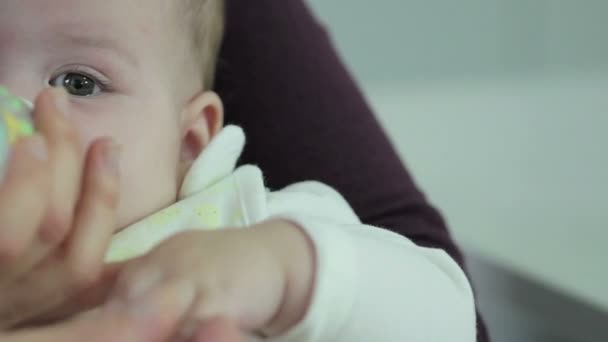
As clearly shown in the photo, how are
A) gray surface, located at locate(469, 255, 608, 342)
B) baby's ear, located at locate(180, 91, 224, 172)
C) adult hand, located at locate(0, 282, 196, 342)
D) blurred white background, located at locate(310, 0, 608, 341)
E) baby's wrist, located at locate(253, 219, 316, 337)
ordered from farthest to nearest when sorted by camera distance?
blurred white background, located at locate(310, 0, 608, 341) → gray surface, located at locate(469, 255, 608, 342) → baby's ear, located at locate(180, 91, 224, 172) → baby's wrist, located at locate(253, 219, 316, 337) → adult hand, located at locate(0, 282, 196, 342)

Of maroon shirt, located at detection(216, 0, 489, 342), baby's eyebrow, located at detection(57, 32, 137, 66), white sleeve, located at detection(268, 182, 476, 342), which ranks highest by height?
baby's eyebrow, located at detection(57, 32, 137, 66)

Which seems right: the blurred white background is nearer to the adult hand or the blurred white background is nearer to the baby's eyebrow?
the baby's eyebrow

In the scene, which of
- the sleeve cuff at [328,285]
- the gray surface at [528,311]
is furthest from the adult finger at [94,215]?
the gray surface at [528,311]

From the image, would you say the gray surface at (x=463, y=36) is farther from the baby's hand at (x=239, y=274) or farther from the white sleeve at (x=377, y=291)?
the baby's hand at (x=239, y=274)

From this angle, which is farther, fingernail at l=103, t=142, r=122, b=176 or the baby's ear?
the baby's ear

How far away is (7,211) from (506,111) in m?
1.43

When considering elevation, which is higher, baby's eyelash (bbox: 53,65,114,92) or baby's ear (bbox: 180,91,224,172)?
baby's eyelash (bbox: 53,65,114,92)

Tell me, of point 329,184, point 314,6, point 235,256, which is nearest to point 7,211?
point 235,256

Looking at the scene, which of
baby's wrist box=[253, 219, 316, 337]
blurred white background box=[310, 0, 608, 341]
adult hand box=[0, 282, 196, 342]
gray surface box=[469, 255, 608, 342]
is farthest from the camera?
blurred white background box=[310, 0, 608, 341]

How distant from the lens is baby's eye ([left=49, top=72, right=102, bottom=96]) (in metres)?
0.63

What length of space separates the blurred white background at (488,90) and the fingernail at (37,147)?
1071 millimetres

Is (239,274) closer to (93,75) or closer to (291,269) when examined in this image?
(291,269)

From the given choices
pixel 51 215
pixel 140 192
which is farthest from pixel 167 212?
pixel 51 215

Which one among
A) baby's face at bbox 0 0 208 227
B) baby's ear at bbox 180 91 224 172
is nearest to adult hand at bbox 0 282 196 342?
baby's face at bbox 0 0 208 227
